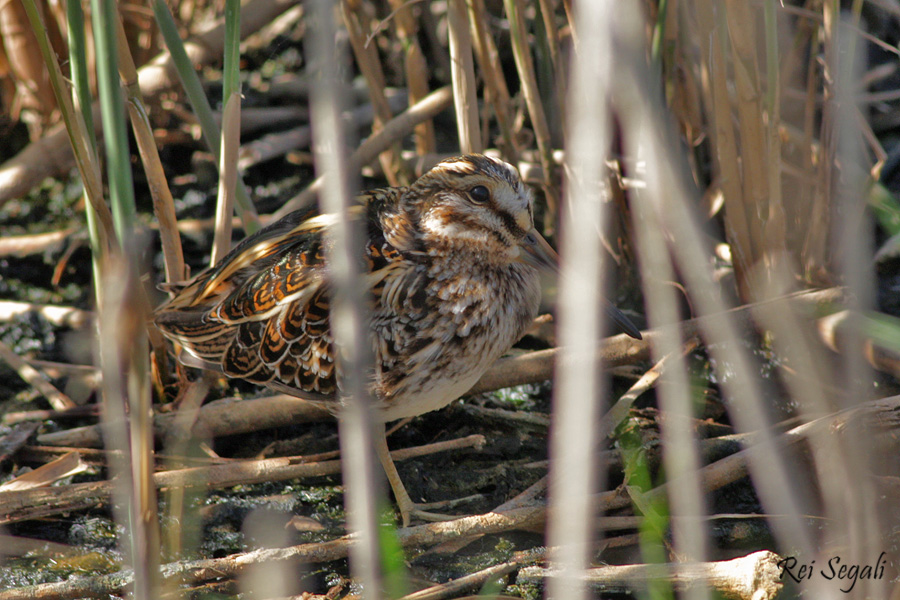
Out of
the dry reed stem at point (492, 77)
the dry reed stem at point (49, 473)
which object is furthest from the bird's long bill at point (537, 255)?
the dry reed stem at point (49, 473)

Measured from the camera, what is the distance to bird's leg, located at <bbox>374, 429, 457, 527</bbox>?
2725 millimetres

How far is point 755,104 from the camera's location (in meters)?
2.67

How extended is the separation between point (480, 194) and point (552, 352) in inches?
32.8

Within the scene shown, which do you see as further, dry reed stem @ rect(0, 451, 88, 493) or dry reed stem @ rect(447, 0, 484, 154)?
dry reed stem @ rect(447, 0, 484, 154)

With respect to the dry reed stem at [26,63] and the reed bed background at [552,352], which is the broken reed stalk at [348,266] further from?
the dry reed stem at [26,63]

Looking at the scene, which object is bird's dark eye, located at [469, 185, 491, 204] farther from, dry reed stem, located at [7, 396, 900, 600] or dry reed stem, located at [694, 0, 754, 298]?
dry reed stem, located at [7, 396, 900, 600]

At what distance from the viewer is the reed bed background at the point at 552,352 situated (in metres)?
1.73

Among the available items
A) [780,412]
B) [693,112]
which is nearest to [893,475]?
[780,412]

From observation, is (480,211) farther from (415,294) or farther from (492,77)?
(492,77)

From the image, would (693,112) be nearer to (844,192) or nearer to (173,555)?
A: (844,192)

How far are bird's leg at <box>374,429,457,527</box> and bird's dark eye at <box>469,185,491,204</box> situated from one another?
0.82 meters

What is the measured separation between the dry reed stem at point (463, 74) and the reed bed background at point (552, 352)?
0.4 inches

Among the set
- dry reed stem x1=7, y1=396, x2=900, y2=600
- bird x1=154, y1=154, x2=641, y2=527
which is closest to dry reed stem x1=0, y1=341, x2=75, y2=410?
dry reed stem x1=7, y1=396, x2=900, y2=600

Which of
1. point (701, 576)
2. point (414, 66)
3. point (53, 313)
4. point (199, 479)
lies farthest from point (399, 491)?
point (414, 66)
